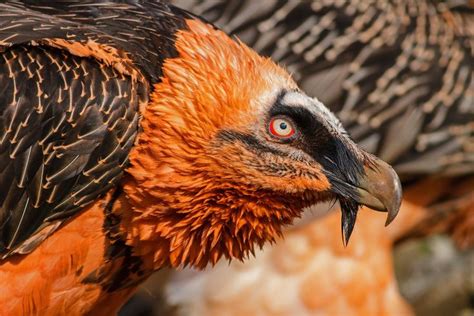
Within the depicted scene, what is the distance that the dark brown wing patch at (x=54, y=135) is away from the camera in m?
4.25

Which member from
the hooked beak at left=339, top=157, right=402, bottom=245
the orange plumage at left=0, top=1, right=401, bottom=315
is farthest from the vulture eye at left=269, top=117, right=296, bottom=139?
the hooked beak at left=339, top=157, right=402, bottom=245

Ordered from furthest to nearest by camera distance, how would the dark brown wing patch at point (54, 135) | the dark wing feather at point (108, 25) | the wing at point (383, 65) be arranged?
the wing at point (383, 65)
the dark wing feather at point (108, 25)
the dark brown wing patch at point (54, 135)

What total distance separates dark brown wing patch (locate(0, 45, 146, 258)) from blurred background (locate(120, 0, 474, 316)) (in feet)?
8.86

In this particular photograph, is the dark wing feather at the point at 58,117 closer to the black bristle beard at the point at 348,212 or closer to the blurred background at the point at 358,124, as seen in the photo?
the black bristle beard at the point at 348,212

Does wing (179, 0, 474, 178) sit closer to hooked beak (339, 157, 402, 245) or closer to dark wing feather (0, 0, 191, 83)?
dark wing feather (0, 0, 191, 83)

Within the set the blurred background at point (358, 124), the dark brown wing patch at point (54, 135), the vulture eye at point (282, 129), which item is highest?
the vulture eye at point (282, 129)

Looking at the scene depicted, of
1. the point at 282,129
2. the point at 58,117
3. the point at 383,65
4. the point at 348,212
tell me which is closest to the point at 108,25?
the point at 58,117

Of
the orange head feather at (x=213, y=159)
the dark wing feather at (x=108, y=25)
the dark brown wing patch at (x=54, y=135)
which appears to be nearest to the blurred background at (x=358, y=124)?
the dark wing feather at (x=108, y=25)

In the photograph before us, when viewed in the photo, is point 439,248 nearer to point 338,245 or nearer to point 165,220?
point 338,245

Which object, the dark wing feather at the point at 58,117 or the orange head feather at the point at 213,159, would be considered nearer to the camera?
the dark wing feather at the point at 58,117

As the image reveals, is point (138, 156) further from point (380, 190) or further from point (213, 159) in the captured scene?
point (380, 190)

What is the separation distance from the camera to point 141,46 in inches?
178

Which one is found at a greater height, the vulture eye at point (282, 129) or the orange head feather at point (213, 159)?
the vulture eye at point (282, 129)

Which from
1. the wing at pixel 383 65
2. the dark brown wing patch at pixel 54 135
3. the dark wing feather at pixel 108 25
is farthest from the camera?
the wing at pixel 383 65
